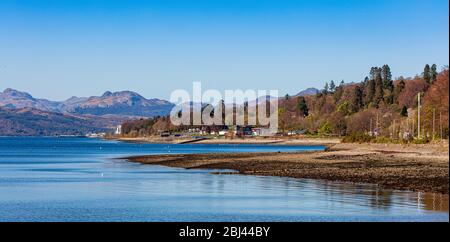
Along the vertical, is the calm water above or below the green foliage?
below

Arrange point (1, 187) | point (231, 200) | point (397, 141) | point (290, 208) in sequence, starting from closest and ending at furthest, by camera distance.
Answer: point (290, 208) → point (231, 200) → point (1, 187) → point (397, 141)

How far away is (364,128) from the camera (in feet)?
639

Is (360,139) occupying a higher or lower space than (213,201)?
higher

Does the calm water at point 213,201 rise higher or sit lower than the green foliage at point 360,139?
lower

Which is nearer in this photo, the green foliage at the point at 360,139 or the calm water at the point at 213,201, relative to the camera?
the calm water at the point at 213,201

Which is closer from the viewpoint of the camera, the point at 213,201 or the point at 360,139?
the point at 213,201

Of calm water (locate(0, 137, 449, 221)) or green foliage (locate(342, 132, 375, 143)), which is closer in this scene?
calm water (locate(0, 137, 449, 221))
